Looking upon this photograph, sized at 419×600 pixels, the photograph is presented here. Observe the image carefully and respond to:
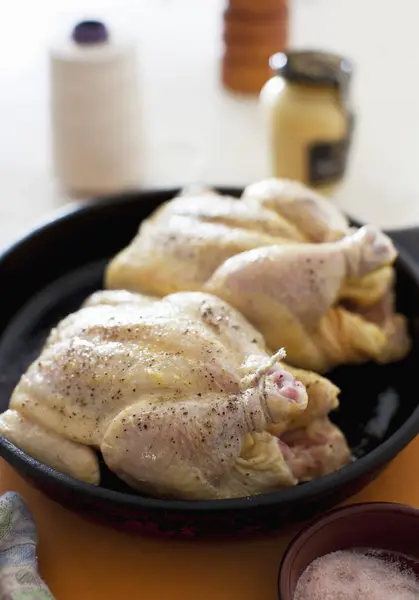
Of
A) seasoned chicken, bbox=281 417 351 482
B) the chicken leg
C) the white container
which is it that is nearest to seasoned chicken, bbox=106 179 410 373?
the chicken leg

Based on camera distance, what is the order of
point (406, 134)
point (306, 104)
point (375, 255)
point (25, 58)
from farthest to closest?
1. point (25, 58)
2. point (406, 134)
3. point (306, 104)
4. point (375, 255)

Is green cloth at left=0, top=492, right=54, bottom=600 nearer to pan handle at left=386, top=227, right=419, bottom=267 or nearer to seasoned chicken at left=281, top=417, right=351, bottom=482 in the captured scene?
seasoned chicken at left=281, top=417, right=351, bottom=482

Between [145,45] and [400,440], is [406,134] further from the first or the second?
[400,440]

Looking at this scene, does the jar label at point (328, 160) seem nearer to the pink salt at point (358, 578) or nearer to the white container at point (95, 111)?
the white container at point (95, 111)

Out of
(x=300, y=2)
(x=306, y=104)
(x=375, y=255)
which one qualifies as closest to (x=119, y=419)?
(x=375, y=255)

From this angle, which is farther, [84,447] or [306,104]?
[306,104]

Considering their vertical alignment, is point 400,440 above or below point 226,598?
above
